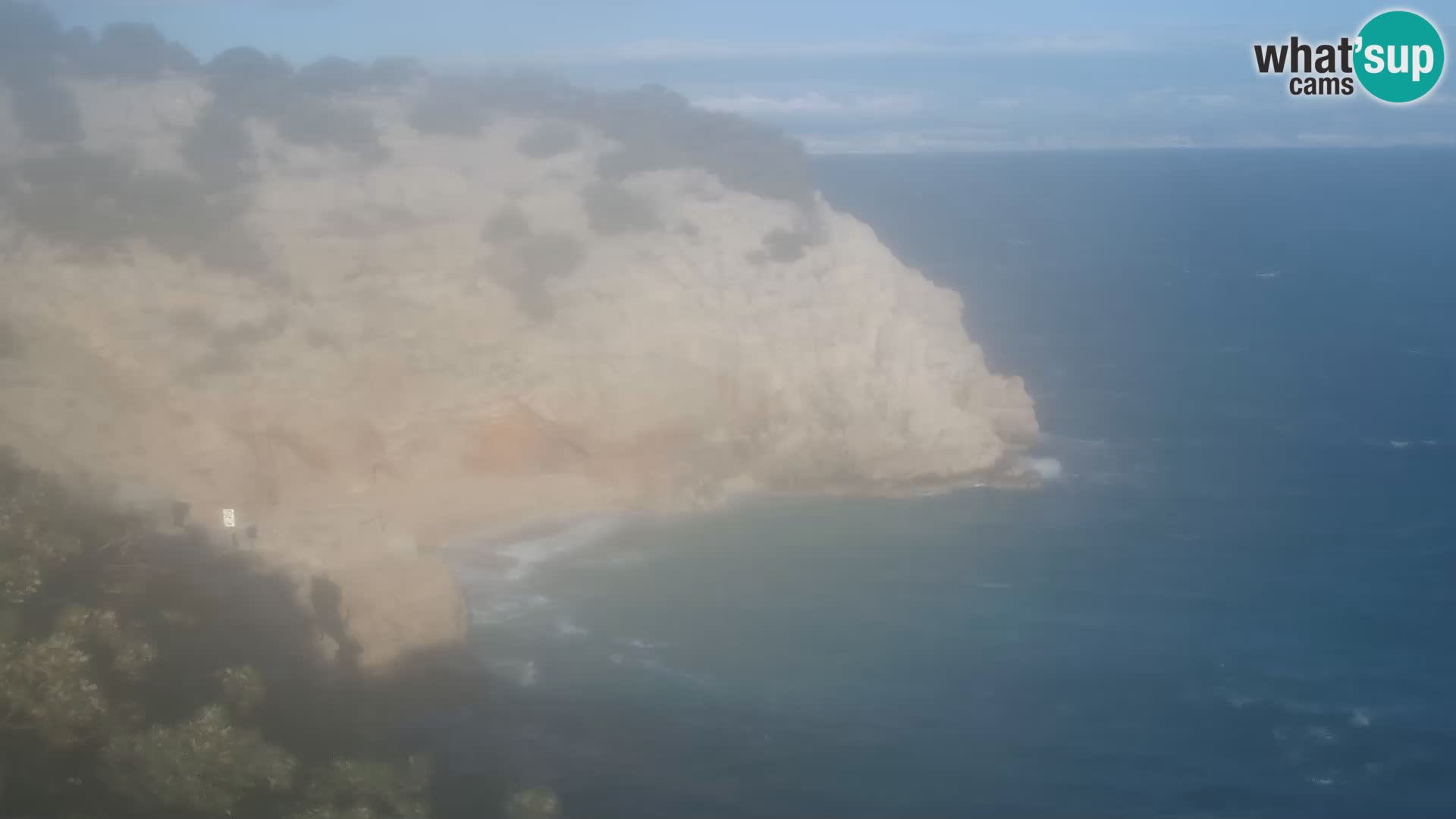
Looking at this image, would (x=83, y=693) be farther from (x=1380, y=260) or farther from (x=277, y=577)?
(x=1380, y=260)

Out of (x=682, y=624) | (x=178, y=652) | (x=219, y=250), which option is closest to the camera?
(x=178, y=652)

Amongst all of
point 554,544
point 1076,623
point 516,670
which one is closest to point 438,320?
point 554,544

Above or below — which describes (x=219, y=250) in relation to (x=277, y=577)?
above

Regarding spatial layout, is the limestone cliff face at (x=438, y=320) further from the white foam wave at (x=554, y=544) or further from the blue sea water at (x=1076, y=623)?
the blue sea water at (x=1076, y=623)

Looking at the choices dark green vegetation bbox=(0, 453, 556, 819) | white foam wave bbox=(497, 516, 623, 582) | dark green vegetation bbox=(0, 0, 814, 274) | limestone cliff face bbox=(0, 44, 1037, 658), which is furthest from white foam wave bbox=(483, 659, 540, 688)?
dark green vegetation bbox=(0, 0, 814, 274)

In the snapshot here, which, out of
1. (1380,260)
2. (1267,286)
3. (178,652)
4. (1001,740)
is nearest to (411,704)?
(178,652)

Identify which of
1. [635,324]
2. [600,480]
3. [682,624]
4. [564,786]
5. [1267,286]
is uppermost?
[1267,286]
